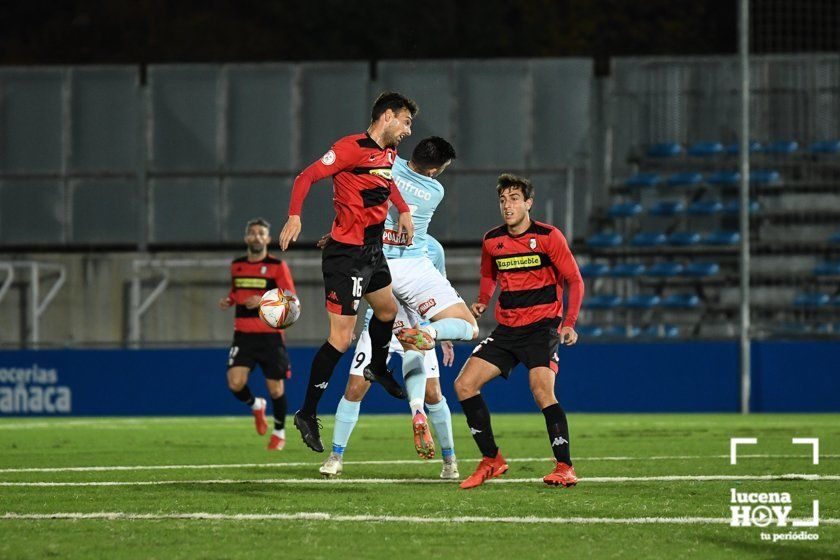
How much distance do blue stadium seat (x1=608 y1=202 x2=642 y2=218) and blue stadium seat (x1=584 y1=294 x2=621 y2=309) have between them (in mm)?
1947

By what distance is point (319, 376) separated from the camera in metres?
8.63

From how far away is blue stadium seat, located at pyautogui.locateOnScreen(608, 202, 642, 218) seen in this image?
84.6 feet

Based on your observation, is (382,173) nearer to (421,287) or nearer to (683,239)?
(421,287)

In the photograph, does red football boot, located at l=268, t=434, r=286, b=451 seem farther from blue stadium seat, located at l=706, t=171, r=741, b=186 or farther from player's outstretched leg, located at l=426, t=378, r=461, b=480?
blue stadium seat, located at l=706, t=171, r=741, b=186

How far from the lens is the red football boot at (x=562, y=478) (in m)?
8.10

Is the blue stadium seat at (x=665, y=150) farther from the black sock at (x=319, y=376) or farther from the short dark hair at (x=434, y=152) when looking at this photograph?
the black sock at (x=319, y=376)

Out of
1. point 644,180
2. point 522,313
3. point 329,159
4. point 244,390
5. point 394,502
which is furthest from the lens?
point 644,180

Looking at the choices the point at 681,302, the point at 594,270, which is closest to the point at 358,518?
the point at 594,270

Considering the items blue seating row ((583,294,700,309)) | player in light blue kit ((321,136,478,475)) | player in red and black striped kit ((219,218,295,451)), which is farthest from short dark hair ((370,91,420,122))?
blue seating row ((583,294,700,309))

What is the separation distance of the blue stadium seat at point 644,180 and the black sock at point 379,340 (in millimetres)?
17860

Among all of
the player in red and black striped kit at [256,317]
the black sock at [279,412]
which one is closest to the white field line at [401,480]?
the black sock at [279,412]

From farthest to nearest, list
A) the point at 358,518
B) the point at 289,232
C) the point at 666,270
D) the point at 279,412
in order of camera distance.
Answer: the point at 666,270 < the point at 279,412 < the point at 289,232 < the point at 358,518

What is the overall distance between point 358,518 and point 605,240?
63.6 feet

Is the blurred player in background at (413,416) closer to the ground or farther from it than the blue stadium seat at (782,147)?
closer to the ground
